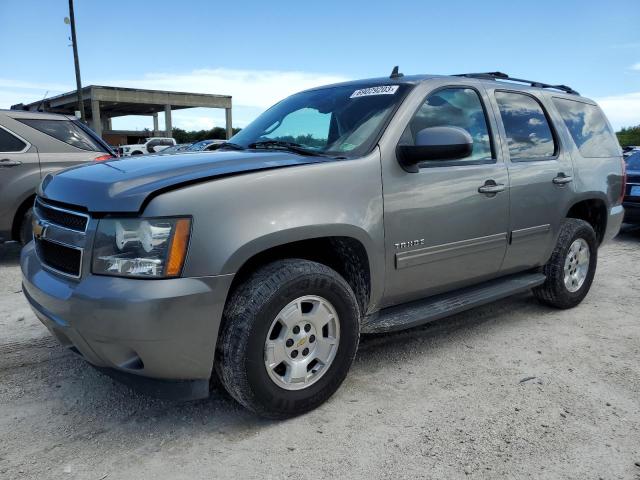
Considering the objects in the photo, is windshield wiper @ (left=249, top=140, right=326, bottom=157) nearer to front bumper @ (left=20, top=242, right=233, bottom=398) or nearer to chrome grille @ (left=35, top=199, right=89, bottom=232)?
front bumper @ (left=20, top=242, right=233, bottom=398)

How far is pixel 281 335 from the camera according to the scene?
2.60m

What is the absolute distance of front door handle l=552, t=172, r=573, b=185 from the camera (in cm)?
409

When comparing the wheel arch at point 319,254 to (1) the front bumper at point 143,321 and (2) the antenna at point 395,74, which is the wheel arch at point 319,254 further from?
(2) the antenna at point 395,74

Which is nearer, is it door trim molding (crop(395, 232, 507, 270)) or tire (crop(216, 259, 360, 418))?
tire (crop(216, 259, 360, 418))

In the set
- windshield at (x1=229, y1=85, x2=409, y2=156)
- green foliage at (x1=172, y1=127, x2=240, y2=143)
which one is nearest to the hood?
windshield at (x1=229, y1=85, x2=409, y2=156)

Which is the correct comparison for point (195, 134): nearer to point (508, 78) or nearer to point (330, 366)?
point (508, 78)

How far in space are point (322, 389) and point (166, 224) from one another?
1196mm

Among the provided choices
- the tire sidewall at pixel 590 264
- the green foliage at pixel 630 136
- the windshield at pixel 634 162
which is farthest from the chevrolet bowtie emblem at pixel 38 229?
the green foliage at pixel 630 136

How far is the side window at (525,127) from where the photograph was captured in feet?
12.6

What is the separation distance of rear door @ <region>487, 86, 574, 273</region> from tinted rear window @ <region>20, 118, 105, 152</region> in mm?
5052

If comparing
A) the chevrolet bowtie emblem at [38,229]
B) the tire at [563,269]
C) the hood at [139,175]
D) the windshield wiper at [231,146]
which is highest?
the windshield wiper at [231,146]

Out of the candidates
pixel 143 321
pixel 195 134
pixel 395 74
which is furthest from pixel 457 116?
pixel 195 134

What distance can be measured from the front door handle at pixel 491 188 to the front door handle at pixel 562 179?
0.76m

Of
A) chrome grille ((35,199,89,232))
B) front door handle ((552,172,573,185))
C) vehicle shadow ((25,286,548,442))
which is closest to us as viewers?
chrome grille ((35,199,89,232))
